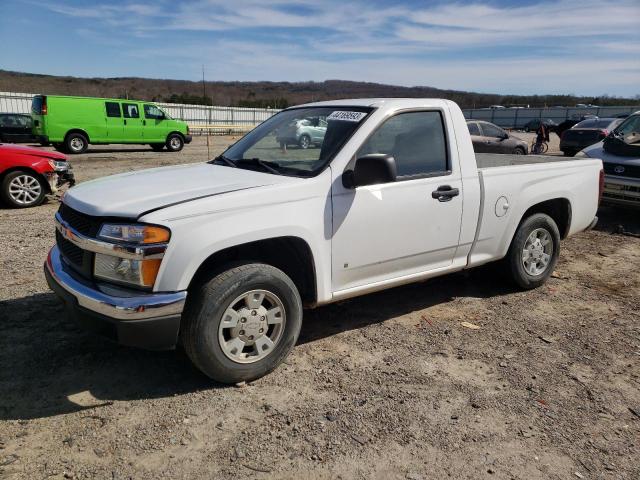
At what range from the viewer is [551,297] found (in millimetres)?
5078

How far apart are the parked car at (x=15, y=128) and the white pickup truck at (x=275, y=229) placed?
19.9 metres

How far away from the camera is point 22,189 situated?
859cm

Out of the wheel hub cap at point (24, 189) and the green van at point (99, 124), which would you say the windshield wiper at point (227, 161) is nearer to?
the wheel hub cap at point (24, 189)

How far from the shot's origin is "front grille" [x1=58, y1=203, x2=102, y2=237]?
9.96ft

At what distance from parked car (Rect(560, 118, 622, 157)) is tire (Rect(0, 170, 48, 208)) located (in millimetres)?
16610

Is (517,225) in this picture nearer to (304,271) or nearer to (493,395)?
(493,395)

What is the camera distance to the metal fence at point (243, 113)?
28594mm

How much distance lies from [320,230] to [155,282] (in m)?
1.12

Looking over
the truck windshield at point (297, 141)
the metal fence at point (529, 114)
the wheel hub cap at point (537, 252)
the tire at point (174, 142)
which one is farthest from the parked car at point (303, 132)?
the metal fence at point (529, 114)

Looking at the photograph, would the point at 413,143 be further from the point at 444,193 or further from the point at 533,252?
the point at 533,252

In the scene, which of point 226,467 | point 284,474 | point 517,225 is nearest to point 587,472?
point 284,474

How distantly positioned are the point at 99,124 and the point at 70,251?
17.9 m

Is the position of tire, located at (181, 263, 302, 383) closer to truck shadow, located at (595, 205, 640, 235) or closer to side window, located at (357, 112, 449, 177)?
side window, located at (357, 112, 449, 177)

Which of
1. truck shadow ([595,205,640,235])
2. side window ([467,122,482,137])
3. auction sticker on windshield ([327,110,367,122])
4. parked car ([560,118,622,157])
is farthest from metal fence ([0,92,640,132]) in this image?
auction sticker on windshield ([327,110,367,122])
